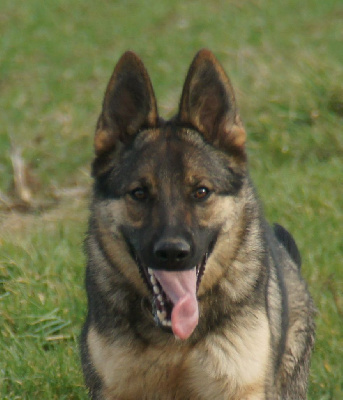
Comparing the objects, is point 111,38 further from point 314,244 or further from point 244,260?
point 244,260

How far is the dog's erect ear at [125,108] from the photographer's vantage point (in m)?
4.41

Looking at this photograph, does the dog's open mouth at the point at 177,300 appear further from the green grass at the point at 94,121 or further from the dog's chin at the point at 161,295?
the green grass at the point at 94,121

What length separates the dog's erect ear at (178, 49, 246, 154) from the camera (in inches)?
175

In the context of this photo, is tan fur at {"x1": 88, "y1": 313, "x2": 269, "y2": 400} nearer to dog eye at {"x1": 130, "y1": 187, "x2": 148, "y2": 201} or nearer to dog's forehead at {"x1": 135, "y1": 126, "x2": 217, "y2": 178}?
dog eye at {"x1": 130, "y1": 187, "x2": 148, "y2": 201}

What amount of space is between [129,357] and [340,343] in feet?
6.25

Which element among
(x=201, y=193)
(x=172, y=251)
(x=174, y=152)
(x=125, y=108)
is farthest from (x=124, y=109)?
(x=172, y=251)

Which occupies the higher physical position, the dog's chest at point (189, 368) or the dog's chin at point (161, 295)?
the dog's chin at point (161, 295)

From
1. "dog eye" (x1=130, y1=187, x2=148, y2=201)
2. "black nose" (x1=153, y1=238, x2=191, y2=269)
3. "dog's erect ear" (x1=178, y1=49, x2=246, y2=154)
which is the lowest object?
"black nose" (x1=153, y1=238, x2=191, y2=269)

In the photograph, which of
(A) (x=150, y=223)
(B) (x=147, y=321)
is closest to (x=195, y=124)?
(A) (x=150, y=223)

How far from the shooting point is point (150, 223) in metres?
4.11

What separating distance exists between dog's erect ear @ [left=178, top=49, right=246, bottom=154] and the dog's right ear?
0.63ft

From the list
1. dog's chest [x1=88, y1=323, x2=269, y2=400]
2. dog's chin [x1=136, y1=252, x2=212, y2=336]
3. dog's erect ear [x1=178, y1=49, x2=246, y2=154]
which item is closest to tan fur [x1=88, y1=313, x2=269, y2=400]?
dog's chest [x1=88, y1=323, x2=269, y2=400]

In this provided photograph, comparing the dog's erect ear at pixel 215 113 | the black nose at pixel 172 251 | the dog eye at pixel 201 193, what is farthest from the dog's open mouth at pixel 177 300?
the dog's erect ear at pixel 215 113

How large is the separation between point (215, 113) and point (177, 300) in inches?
41.8
